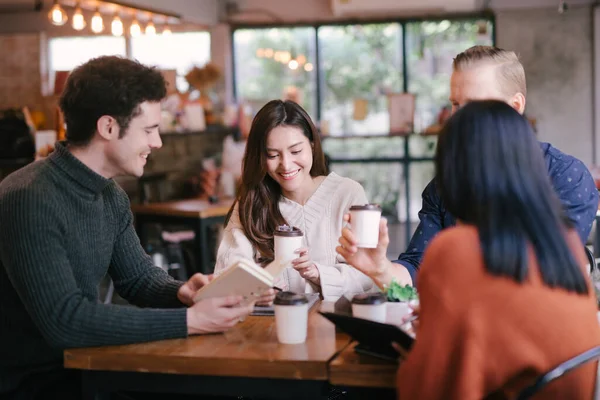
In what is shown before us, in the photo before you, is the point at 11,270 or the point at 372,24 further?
the point at 372,24

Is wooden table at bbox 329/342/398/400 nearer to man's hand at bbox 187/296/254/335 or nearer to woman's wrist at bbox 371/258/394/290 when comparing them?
man's hand at bbox 187/296/254/335

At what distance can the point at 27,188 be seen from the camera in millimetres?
2271

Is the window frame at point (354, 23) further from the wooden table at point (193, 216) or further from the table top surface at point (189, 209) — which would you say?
the wooden table at point (193, 216)

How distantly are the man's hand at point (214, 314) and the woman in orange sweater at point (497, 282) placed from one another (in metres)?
0.61

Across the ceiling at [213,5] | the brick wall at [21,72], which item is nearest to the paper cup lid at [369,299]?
the ceiling at [213,5]

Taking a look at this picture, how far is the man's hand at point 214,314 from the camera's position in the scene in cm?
227

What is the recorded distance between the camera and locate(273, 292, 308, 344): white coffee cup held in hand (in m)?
2.18

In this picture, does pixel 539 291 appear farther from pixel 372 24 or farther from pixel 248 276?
pixel 372 24

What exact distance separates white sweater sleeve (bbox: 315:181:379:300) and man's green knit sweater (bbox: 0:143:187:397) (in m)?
0.57

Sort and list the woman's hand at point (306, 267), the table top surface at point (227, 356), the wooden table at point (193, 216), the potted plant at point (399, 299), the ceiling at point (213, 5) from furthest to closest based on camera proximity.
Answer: the ceiling at point (213, 5) < the wooden table at point (193, 216) < the woman's hand at point (306, 267) < the potted plant at point (399, 299) < the table top surface at point (227, 356)

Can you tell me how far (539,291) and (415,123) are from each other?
26.2ft

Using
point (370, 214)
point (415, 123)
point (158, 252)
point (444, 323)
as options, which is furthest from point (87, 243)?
point (415, 123)

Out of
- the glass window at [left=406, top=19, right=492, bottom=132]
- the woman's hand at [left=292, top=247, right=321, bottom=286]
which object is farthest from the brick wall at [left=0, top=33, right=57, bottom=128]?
the woman's hand at [left=292, top=247, right=321, bottom=286]

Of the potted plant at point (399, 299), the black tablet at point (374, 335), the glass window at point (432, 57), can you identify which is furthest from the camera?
the glass window at point (432, 57)
